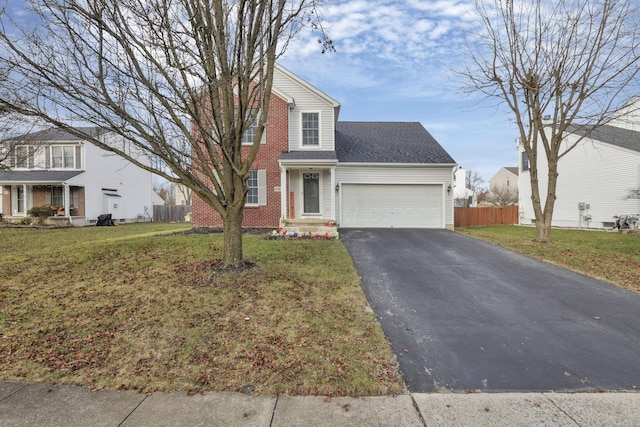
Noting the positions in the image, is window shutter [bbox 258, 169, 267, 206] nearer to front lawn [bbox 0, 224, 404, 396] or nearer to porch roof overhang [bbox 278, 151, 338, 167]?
porch roof overhang [bbox 278, 151, 338, 167]

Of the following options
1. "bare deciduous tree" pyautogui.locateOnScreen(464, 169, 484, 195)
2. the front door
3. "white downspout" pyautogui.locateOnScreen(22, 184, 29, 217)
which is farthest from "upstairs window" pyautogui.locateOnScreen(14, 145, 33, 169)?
"bare deciduous tree" pyautogui.locateOnScreen(464, 169, 484, 195)

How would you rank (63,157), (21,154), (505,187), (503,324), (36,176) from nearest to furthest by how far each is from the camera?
(503,324), (21,154), (36,176), (63,157), (505,187)

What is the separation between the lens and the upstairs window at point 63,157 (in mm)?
22656

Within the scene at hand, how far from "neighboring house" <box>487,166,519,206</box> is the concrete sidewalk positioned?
40.6 metres

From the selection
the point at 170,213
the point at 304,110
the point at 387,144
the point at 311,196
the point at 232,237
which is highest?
the point at 304,110

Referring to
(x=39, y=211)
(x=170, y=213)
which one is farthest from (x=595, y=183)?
(x=39, y=211)

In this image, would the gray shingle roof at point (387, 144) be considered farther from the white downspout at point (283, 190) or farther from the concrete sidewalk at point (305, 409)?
the concrete sidewalk at point (305, 409)

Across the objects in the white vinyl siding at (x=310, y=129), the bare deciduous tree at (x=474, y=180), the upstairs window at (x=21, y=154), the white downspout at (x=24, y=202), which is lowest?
the white downspout at (x=24, y=202)

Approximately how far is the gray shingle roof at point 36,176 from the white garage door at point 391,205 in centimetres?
1872

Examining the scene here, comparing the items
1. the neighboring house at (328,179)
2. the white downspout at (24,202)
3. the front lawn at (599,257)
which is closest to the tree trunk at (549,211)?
the front lawn at (599,257)

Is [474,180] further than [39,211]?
Yes

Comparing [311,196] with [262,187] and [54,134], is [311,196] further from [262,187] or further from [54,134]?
[54,134]

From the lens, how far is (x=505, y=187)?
151ft

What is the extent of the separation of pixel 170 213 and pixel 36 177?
9.97 metres
